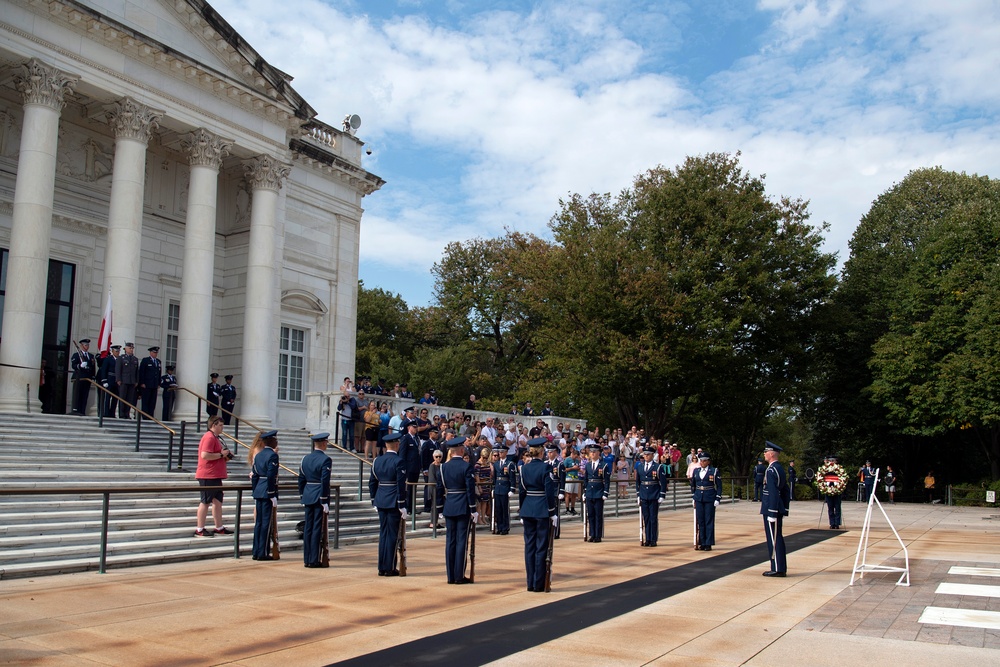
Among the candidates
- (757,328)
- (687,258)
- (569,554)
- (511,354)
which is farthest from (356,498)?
(511,354)

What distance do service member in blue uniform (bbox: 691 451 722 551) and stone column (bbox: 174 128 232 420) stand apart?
1461 centimetres

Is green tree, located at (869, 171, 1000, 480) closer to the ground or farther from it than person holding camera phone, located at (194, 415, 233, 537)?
farther from it

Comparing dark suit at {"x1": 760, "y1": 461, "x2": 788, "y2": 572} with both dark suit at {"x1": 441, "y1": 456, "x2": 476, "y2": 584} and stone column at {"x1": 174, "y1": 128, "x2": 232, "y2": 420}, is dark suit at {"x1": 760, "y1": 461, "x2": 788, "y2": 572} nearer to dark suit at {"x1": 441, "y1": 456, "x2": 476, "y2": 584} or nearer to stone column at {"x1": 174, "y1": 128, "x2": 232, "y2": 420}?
dark suit at {"x1": 441, "y1": 456, "x2": 476, "y2": 584}

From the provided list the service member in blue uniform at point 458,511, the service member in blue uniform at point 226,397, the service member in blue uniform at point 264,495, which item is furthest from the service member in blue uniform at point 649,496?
the service member in blue uniform at point 226,397

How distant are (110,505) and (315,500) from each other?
4162 millimetres

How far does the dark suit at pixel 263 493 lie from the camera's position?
1318cm

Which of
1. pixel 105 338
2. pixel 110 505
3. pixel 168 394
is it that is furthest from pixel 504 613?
pixel 168 394

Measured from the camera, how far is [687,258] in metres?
39.6

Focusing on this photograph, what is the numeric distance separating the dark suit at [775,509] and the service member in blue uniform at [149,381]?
15.9 metres

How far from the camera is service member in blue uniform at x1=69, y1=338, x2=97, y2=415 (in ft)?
67.4

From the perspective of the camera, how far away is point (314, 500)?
12773mm

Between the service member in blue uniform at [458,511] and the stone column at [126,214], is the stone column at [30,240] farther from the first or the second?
the service member in blue uniform at [458,511]

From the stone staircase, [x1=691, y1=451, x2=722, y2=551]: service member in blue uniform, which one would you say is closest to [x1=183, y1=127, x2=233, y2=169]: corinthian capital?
the stone staircase

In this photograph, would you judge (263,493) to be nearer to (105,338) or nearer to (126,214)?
(105,338)
